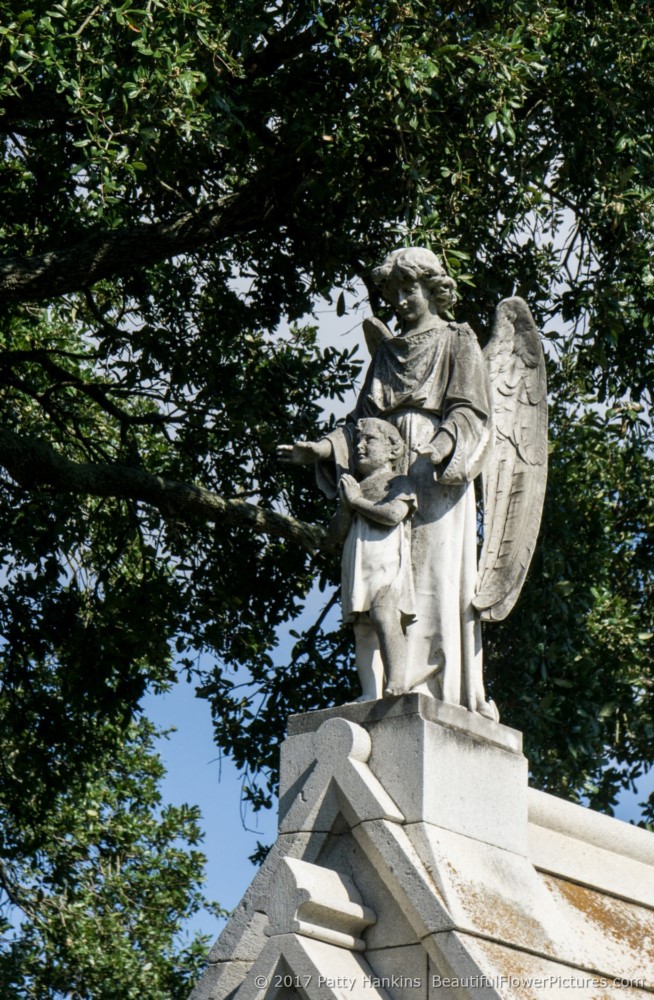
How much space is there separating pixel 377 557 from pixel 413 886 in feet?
4.78

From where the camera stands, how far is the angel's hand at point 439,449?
22.3ft

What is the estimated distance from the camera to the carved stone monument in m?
5.80

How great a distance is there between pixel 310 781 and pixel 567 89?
7.04 m

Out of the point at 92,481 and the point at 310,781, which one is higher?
the point at 92,481

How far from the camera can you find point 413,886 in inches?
230

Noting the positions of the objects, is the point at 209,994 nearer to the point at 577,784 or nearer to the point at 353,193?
the point at 353,193

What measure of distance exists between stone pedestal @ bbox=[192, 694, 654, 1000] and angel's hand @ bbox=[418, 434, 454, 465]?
1.06 metres

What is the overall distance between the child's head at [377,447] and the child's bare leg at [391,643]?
0.67 meters

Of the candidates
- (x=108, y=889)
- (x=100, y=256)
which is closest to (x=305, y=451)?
(x=100, y=256)

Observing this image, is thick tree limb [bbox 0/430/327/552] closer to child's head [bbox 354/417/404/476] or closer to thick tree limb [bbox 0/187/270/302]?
thick tree limb [bbox 0/187/270/302]

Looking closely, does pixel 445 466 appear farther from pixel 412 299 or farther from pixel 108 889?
pixel 108 889

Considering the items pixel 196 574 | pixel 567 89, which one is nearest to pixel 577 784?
pixel 196 574

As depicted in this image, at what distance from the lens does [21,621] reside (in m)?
13.5

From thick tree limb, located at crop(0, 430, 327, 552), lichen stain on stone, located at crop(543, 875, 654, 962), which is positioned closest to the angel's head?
lichen stain on stone, located at crop(543, 875, 654, 962)
